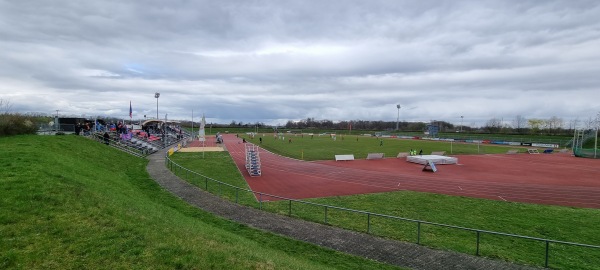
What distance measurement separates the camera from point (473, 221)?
1606 cm

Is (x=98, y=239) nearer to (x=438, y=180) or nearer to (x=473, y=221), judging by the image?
(x=473, y=221)

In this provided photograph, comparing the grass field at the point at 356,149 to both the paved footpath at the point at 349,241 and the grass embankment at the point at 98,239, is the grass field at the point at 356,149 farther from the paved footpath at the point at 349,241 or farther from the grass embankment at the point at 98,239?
the grass embankment at the point at 98,239

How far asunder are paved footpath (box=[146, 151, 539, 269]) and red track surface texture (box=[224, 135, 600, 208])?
5.97m

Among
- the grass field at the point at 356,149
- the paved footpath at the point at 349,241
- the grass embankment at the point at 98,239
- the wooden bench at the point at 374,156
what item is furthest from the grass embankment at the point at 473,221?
the grass field at the point at 356,149

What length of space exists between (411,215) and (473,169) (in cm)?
2364

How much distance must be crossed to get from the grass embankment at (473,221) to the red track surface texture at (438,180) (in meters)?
2.44

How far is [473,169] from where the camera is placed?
36.4 meters

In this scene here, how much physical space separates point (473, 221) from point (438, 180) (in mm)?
13015

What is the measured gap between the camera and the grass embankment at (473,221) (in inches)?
471

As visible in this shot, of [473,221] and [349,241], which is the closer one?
[349,241]

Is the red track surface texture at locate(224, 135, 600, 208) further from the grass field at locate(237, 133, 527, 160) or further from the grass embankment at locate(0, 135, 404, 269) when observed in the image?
the grass embankment at locate(0, 135, 404, 269)

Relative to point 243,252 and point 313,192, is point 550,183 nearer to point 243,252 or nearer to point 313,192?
point 313,192

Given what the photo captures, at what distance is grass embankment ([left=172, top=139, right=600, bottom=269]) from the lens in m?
12.0

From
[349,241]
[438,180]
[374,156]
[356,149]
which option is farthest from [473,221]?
[356,149]
